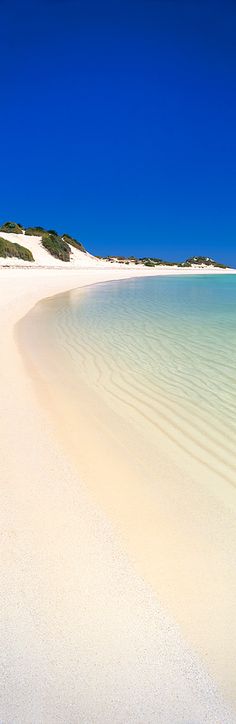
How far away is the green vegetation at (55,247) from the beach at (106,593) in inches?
1956

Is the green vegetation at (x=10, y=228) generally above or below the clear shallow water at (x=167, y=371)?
below

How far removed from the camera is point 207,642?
A: 181 centimetres

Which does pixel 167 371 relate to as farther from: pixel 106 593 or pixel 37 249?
pixel 37 249

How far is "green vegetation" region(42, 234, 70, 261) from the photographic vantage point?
5050cm

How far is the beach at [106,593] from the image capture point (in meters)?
1.55

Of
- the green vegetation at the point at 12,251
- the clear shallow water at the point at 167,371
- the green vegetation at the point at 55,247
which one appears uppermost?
the clear shallow water at the point at 167,371

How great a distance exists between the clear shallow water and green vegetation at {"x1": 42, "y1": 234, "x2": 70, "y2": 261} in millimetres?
39949

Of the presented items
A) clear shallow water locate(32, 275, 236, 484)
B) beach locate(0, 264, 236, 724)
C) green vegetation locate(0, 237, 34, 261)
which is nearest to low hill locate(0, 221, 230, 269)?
green vegetation locate(0, 237, 34, 261)

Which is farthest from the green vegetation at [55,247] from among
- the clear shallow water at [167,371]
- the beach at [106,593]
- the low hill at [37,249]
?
the beach at [106,593]

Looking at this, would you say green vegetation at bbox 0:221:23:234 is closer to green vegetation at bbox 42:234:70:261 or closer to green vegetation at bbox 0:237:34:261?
green vegetation at bbox 42:234:70:261

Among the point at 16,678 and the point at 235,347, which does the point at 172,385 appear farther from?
the point at 16,678

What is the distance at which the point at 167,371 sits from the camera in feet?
20.9

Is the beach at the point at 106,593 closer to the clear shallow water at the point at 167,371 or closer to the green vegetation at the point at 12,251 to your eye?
the clear shallow water at the point at 167,371

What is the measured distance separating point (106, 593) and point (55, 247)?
52.2 m
